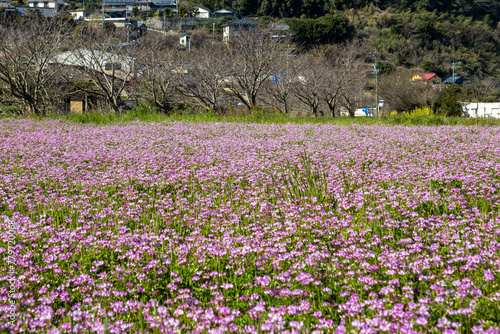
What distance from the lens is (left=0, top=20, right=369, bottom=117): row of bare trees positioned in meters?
21.0

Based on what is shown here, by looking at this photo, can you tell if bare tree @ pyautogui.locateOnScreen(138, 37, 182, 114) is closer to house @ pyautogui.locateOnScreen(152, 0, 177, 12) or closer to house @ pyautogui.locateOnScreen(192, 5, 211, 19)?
house @ pyautogui.locateOnScreen(192, 5, 211, 19)

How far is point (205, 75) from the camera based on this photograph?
29844mm

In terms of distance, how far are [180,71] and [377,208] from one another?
28305 mm

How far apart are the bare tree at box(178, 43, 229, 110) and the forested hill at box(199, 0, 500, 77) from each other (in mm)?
61971

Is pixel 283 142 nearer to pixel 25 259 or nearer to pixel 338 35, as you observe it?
pixel 25 259

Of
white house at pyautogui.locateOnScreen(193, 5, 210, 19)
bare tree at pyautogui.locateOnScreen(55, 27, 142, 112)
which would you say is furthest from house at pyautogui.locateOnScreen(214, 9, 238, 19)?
bare tree at pyautogui.locateOnScreen(55, 27, 142, 112)

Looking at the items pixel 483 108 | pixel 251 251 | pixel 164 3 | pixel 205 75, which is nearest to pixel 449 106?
pixel 205 75

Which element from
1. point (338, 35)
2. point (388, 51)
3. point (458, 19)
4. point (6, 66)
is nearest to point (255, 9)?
point (338, 35)

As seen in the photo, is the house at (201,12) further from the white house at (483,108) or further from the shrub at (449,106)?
the shrub at (449,106)

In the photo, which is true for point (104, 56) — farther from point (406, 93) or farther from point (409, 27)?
point (409, 27)

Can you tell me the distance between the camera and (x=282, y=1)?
421 ft

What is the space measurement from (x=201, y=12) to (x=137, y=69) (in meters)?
110

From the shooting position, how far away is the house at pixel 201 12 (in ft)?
403

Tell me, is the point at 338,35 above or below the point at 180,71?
above
